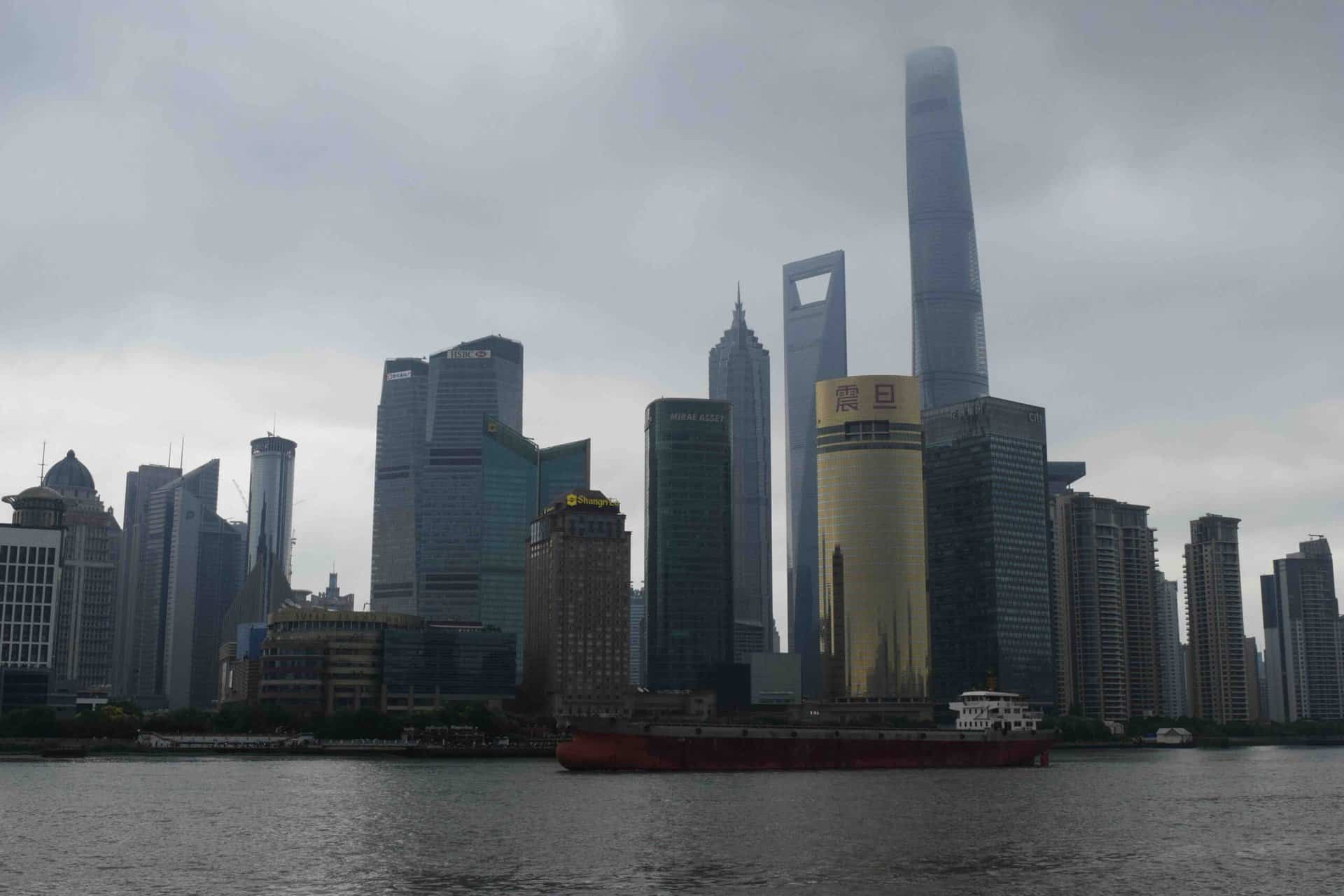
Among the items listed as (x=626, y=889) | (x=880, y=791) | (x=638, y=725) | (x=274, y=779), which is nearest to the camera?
(x=626, y=889)

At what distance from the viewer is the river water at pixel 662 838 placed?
279 ft

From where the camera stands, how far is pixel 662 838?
106 metres

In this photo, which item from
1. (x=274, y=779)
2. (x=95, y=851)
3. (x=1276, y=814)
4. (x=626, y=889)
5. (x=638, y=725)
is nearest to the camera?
(x=626, y=889)

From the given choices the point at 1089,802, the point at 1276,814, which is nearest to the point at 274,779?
the point at 1089,802

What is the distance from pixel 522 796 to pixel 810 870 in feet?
212

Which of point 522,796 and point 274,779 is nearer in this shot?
point 522,796

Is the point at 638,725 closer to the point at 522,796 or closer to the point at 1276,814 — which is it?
the point at 522,796

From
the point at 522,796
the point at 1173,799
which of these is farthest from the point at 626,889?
the point at 1173,799

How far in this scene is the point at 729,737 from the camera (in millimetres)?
193500

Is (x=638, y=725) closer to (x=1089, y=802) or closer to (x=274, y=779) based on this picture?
(x=274, y=779)

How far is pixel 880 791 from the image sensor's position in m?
156

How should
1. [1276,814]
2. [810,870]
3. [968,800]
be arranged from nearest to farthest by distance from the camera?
[810,870], [1276,814], [968,800]

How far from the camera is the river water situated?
8494 centimetres

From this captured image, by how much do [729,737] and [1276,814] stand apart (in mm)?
77322
